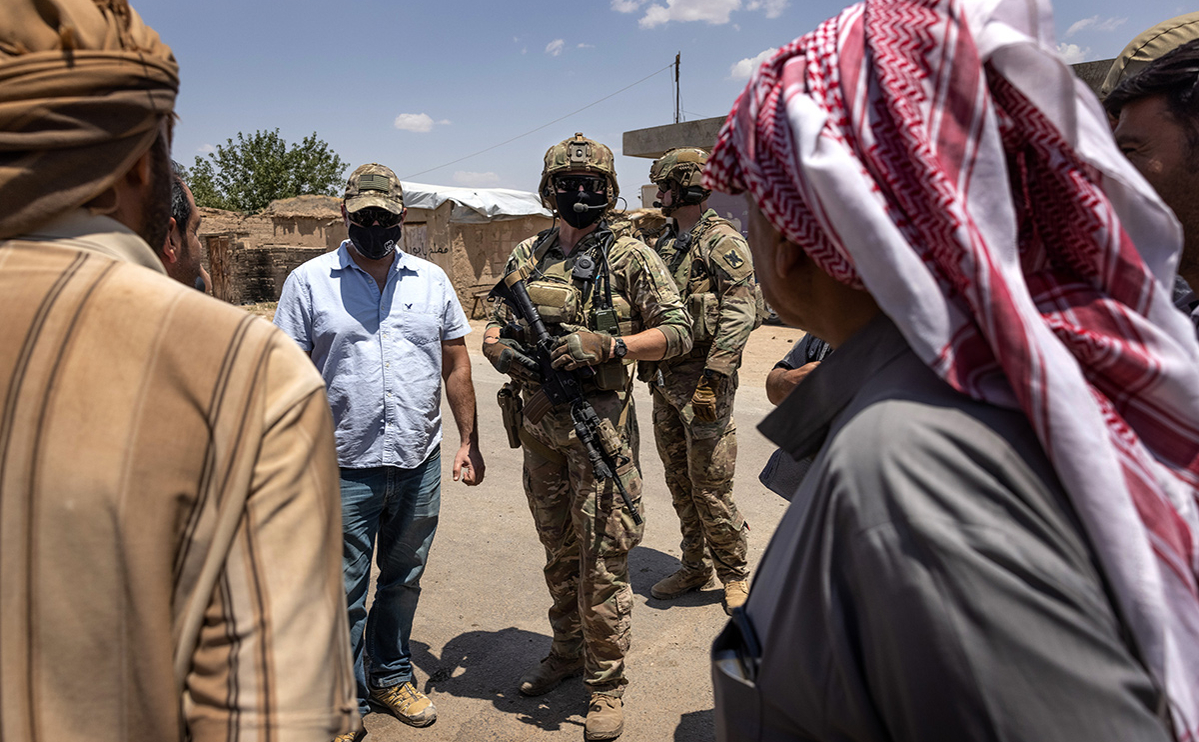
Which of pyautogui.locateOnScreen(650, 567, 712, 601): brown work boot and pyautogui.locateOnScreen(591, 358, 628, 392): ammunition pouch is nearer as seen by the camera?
pyautogui.locateOnScreen(591, 358, 628, 392): ammunition pouch

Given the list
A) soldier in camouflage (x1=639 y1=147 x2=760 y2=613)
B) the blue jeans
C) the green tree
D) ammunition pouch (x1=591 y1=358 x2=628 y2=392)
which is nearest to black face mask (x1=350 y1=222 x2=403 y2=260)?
the blue jeans

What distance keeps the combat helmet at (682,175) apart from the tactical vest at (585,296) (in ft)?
5.15

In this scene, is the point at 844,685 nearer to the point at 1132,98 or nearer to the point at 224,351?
the point at 224,351

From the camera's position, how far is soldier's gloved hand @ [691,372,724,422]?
13.5 ft

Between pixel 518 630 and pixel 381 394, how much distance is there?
162 cm

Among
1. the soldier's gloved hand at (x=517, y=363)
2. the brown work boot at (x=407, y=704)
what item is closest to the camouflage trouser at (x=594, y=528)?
the soldier's gloved hand at (x=517, y=363)

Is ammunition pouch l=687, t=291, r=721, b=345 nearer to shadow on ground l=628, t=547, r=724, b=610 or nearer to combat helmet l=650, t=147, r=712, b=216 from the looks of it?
combat helmet l=650, t=147, r=712, b=216

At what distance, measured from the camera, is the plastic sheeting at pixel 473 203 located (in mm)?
18047

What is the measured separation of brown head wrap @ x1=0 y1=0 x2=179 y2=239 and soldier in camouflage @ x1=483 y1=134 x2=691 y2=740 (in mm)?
2179

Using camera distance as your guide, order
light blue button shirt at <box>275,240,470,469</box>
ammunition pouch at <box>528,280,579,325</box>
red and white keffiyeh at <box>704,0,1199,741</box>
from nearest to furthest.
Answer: red and white keffiyeh at <box>704,0,1199,741</box>, light blue button shirt at <box>275,240,470,469</box>, ammunition pouch at <box>528,280,579,325</box>

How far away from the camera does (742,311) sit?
14.3 feet

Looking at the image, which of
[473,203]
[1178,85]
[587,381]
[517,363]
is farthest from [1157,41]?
[473,203]

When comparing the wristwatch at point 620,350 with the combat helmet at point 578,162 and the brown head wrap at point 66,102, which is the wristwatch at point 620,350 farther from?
the brown head wrap at point 66,102

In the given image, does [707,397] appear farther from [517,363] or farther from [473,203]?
[473,203]
